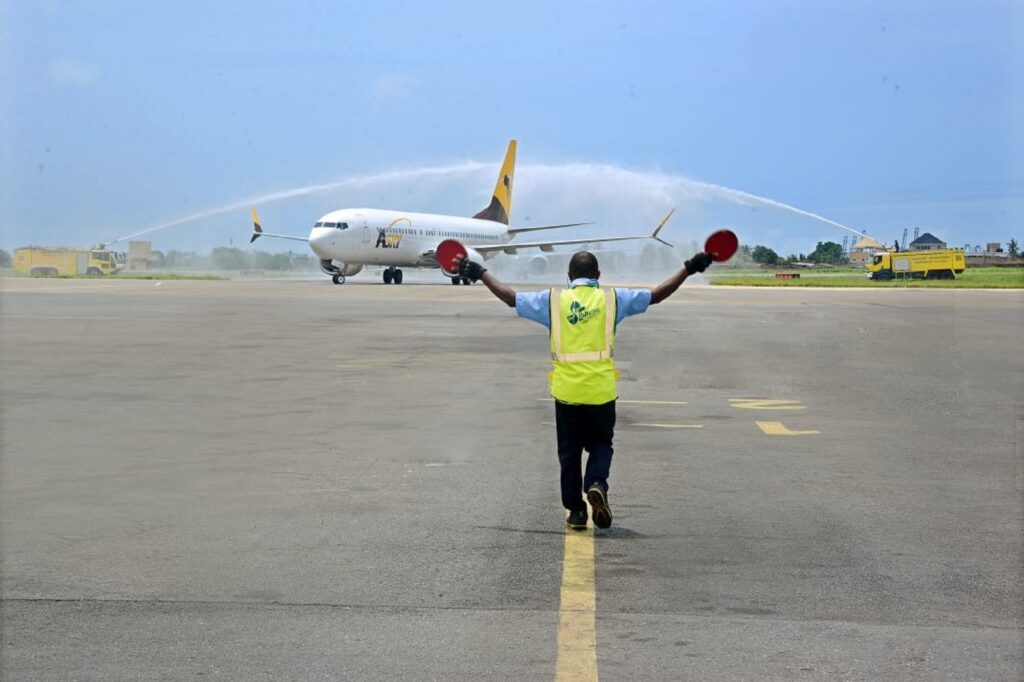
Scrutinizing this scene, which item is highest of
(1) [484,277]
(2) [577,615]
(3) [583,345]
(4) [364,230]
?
(4) [364,230]

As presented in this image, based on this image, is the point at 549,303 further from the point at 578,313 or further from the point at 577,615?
the point at 577,615

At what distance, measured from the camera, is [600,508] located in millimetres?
6941

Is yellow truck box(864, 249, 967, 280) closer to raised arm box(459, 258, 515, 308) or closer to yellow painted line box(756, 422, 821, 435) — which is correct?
yellow painted line box(756, 422, 821, 435)

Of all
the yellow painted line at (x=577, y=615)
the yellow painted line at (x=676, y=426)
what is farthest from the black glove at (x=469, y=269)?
the yellow painted line at (x=676, y=426)

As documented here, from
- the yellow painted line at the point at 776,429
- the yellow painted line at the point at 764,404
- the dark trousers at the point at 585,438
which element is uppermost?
the dark trousers at the point at 585,438

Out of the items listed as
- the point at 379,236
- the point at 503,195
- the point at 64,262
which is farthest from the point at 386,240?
the point at 64,262

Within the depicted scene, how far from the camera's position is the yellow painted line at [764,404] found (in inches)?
504

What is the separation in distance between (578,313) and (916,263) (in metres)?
A: 80.1

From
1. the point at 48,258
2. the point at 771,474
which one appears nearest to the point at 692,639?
the point at 771,474

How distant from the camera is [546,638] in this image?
4879 millimetres

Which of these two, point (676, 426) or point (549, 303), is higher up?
point (549, 303)

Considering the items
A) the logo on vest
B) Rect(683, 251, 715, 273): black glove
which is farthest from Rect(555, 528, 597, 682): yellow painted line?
Rect(683, 251, 715, 273): black glove

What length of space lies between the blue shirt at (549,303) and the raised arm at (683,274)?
0.06m

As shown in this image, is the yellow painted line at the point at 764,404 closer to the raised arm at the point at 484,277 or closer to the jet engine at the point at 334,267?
the raised arm at the point at 484,277
